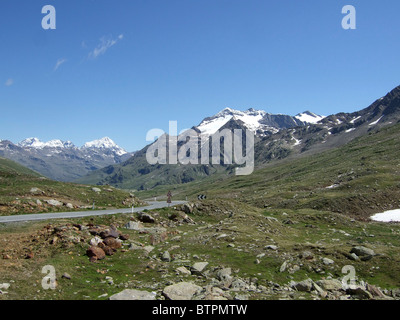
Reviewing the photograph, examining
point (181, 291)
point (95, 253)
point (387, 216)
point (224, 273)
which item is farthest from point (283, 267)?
point (387, 216)

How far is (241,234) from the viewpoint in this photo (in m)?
26.9

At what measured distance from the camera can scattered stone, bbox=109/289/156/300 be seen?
1323 centimetres

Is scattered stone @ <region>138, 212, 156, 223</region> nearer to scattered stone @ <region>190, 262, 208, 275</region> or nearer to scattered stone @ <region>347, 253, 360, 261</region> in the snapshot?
scattered stone @ <region>190, 262, 208, 275</region>

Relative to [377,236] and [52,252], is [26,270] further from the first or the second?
[377,236]

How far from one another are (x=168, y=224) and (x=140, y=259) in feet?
Answer: 42.1

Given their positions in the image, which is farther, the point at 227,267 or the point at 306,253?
the point at 306,253

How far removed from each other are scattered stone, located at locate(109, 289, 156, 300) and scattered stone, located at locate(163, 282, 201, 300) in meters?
0.72

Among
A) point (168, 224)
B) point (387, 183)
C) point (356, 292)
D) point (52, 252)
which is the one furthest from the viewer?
point (387, 183)

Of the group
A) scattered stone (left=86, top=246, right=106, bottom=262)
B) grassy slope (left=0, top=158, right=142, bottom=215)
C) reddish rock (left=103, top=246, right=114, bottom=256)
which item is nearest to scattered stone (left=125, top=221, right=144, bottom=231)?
reddish rock (left=103, top=246, right=114, bottom=256)

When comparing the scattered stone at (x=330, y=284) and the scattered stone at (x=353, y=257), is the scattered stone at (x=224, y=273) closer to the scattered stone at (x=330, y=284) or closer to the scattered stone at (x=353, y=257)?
the scattered stone at (x=330, y=284)
